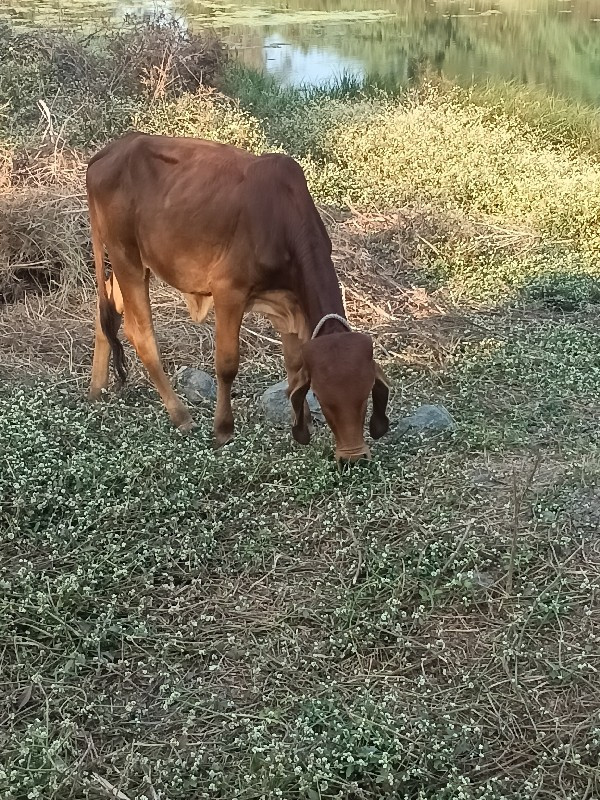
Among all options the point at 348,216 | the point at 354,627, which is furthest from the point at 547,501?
the point at 348,216

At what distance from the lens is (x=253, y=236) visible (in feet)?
13.8

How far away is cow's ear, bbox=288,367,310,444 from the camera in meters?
3.93

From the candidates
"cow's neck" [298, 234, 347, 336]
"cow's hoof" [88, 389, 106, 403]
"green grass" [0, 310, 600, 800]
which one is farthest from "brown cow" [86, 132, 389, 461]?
"green grass" [0, 310, 600, 800]

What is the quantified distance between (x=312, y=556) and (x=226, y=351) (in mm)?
1289

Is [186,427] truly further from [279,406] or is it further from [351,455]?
[351,455]

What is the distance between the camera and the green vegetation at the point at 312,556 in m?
2.70

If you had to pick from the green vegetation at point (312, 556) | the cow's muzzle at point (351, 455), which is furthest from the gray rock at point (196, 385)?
the cow's muzzle at point (351, 455)

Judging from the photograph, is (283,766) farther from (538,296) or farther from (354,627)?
(538,296)

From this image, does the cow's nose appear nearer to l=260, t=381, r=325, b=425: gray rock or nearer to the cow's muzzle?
the cow's muzzle

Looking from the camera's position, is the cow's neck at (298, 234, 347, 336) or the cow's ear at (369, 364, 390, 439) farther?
the cow's neck at (298, 234, 347, 336)

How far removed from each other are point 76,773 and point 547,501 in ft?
7.81

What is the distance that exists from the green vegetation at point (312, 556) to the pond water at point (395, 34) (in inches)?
332

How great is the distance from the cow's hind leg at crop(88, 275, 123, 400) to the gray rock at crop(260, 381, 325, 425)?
0.96 m

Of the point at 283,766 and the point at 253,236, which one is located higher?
the point at 253,236
